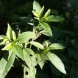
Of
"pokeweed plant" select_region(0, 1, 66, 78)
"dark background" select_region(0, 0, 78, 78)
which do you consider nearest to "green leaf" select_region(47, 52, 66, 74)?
"pokeweed plant" select_region(0, 1, 66, 78)

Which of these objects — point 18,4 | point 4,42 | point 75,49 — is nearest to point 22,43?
point 4,42

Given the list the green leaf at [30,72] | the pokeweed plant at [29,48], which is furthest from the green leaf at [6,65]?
the green leaf at [30,72]

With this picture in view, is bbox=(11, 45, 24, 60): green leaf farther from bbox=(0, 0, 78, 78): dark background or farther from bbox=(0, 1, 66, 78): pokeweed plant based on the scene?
bbox=(0, 0, 78, 78): dark background

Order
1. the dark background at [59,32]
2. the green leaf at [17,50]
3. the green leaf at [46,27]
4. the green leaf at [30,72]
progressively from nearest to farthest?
the green leaf at [17,50] < the green leaf at [46,27] < the green leaf at [30,72] < the dark background at [59,32]

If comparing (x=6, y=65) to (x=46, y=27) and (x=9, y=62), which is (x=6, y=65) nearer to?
(x=9, y=62)

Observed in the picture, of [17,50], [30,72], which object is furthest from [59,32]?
[17,50]

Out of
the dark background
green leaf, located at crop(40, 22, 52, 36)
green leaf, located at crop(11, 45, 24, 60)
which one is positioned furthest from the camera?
the dark background

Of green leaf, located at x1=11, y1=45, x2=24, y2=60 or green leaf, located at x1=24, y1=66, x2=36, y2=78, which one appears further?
green leaf, located at x1=24, y1=66, x2=36, y2=78

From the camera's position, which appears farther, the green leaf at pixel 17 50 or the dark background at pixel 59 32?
the dark background at pixel 59 32

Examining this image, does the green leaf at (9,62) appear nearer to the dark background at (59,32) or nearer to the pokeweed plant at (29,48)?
the pokeweed plant at (29,48)

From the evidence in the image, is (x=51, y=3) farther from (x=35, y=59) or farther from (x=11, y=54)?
(x=11, y=54)

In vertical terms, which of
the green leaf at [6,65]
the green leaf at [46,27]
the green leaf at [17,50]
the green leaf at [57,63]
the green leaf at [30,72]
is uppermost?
the green leaf at [46,27]
